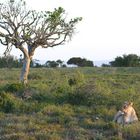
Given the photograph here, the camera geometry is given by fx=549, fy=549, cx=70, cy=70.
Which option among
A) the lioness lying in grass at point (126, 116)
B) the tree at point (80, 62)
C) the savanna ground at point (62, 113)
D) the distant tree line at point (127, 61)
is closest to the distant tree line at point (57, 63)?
the tree at point (80, 62)

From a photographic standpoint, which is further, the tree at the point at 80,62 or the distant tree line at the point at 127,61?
the tree at the point at 80,62

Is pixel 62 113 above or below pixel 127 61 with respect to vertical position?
below

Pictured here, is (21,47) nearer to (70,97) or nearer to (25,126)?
(70,97)

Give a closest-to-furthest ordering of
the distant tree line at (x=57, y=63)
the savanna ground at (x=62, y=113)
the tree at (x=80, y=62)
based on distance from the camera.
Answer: the savanna ground at (x=62, y=113)
the distant tree line at (x=57, y=63)
the tree at (x=80, y=62)

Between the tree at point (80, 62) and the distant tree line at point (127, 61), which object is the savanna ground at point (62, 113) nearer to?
the distant tree line at point (127, 61)

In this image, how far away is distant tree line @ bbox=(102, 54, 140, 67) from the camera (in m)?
59.5

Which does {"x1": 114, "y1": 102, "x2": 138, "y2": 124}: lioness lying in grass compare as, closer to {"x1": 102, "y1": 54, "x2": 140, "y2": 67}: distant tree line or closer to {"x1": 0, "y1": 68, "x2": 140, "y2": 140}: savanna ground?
{"x1": 0, "y1": 68, "x2": 140, "y2": 140}: savanna ground

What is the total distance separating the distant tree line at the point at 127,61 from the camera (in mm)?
59469

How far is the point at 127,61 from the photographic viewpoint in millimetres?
60188

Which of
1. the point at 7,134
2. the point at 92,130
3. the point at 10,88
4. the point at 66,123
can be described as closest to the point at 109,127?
the point at 92,130

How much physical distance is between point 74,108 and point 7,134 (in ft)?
13.5

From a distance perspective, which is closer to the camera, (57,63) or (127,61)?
(127,61)

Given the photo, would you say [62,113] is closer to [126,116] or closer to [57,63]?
[126,116]

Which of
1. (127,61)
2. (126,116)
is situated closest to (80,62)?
(127,61)
